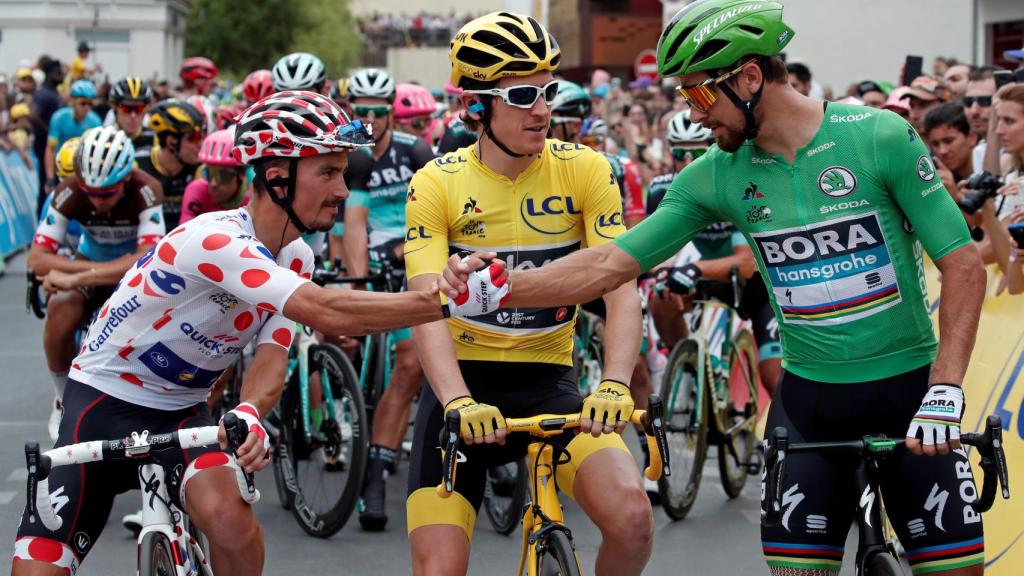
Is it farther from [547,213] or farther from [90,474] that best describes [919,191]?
[90,474]

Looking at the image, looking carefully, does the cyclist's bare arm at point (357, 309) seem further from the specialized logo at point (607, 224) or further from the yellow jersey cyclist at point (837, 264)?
the specialized logo at point (607, 224)

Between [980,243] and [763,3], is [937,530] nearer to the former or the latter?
[763,3]

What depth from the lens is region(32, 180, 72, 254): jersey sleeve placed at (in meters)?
8.30

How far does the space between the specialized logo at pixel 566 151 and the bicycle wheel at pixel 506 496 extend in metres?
2.57

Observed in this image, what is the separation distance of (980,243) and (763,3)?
12.6 ft

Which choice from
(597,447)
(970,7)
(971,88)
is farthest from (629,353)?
(970,7)

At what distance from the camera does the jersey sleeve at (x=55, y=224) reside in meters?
8.30

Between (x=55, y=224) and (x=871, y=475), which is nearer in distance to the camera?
(x=871, y=475)

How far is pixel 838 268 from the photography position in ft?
13.3

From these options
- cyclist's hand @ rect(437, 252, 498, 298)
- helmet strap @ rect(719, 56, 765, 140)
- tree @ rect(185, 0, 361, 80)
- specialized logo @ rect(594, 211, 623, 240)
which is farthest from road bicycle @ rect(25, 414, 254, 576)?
tree @ rect(185, 0, 361, 80)

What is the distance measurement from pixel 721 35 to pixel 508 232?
3.81 feet

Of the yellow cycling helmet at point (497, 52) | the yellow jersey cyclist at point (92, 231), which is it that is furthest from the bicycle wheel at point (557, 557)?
the yellow jersey cyclist at point (92, 231)

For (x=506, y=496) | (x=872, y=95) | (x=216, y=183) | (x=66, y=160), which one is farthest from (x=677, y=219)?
(x=872, y=95)

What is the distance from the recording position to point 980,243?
747 cm
